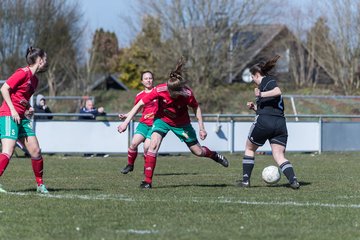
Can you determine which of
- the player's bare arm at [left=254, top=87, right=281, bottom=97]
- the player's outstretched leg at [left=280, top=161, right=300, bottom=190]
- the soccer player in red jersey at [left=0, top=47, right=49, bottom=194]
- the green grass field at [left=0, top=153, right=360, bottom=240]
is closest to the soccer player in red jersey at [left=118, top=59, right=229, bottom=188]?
the green grass field at [left=0, top=153, right=360, bottom=240]

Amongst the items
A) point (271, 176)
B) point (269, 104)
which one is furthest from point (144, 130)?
point (269, 104)

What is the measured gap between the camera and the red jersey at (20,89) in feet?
35.3

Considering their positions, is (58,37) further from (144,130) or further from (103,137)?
(144,130)

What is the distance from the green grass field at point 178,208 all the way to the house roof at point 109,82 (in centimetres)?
4584

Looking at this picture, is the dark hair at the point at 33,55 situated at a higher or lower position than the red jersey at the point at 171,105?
higher

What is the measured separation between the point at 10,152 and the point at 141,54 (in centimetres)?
4389

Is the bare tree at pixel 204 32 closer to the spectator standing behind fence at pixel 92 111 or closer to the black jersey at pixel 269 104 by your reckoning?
the spectator standing behind fence at pixel 92 111

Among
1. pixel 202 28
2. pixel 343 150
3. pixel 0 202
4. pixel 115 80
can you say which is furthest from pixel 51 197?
pixel 115 80

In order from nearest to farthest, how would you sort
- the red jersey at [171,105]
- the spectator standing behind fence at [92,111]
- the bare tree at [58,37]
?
the red jersey at [171,105] < the spectator standing behind fence at [92,111] < the bare tree at [58,37]

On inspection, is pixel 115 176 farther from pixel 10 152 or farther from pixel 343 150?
pixel 343 150

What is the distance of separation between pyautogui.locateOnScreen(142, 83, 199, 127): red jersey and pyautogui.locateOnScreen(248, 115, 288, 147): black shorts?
954 millimetres

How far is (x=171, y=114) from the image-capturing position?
12.4 metres

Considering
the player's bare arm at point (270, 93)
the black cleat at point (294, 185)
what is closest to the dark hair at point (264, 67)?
the player's bare arm at point (270, 93)

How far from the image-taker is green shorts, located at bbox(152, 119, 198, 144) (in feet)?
40.7
